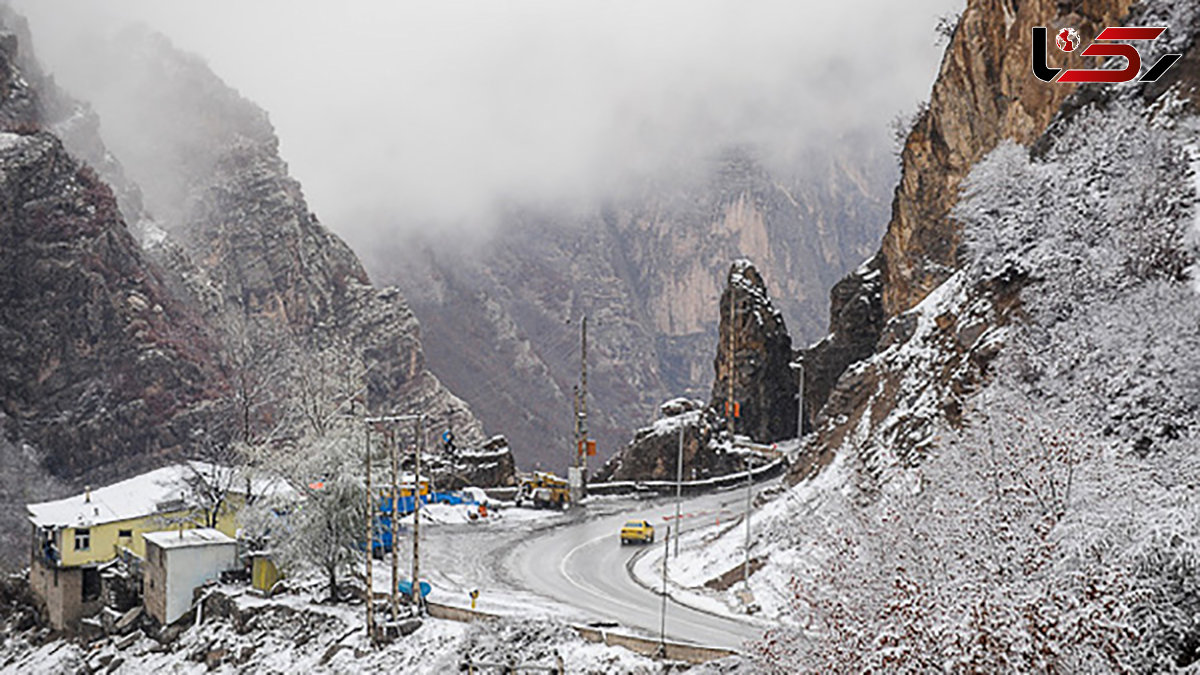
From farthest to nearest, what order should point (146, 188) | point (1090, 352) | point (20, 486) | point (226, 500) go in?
point (146, 188) → point (20, 486) → point (226, 500) → point (1090, 352)

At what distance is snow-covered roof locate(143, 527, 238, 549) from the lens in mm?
47406

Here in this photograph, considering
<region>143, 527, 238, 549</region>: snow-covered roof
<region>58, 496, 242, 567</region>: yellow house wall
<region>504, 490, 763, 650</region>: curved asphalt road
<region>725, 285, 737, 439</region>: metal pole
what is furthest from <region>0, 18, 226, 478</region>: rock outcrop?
<region>504, 490, 763, 650</region>: curved asphalt road

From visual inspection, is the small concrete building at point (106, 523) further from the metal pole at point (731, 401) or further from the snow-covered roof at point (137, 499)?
the metal pole at point (731, 401)

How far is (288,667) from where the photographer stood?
1516 inches

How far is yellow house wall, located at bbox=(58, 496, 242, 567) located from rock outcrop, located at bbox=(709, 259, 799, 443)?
35154mm

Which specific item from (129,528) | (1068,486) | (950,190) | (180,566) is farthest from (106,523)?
(1068,486)

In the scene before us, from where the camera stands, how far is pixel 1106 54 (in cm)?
3706

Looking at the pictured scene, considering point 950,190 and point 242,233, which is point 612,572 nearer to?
point 950,190

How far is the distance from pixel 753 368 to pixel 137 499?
41.0 m

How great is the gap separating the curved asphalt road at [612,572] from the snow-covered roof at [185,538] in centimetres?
1270

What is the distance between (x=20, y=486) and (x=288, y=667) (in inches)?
2662

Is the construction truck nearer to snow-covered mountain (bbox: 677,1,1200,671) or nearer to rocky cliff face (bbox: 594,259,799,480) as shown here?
rocky cliff face (bbox: 594,259,799,480)

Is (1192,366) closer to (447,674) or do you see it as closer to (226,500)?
(447,674)

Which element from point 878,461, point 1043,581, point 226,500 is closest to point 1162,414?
point 1043,581
